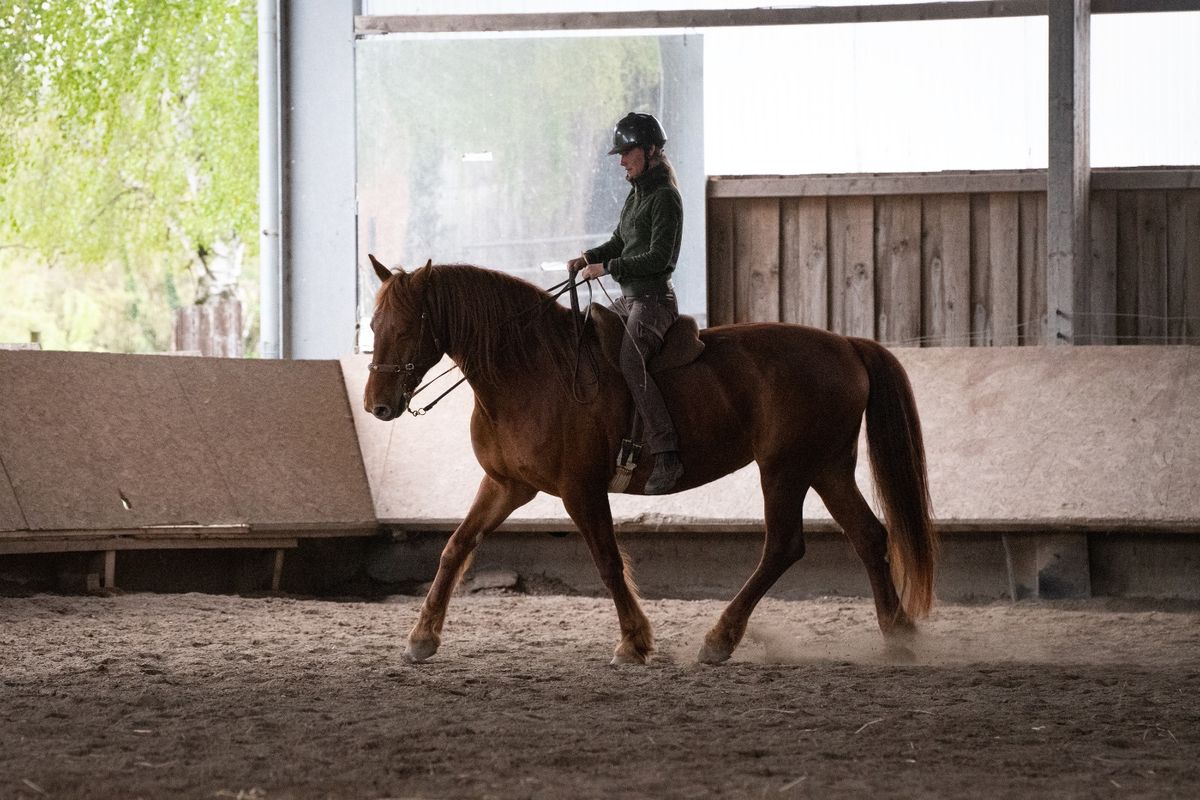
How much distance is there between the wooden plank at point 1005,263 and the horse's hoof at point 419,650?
5235 millimetres

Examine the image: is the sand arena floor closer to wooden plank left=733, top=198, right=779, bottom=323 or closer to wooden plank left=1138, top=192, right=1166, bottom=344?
wooden plank left=1138, top=192, right=1166, bottom=344

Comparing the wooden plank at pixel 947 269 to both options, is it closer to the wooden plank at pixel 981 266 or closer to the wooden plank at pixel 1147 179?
the wooden plank at pixel 981 266

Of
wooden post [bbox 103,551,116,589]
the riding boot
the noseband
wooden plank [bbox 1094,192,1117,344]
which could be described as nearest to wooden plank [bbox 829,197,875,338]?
wooden plank [bbox 1094,192,1117,344]

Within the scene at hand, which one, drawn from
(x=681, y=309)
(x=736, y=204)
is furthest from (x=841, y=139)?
(x=681, y=309)

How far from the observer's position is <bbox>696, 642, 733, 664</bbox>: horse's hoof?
582cm

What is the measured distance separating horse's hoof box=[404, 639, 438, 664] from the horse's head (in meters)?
0.97

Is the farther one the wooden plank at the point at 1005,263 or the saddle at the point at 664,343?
the wooden plank at the point at 1005,263

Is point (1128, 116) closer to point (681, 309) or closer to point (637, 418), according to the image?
point (681, 309)

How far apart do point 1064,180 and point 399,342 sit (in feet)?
16.5

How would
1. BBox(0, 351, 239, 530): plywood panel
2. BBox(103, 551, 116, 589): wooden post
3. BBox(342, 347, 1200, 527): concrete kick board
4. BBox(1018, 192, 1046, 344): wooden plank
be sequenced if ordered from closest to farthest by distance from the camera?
1. BBox(0, 351, 239, 530): plywood panel
2. BBox(103, 551, 116, 589): wooden post
3. BBox(342, 347, 1200, 527): concrete kick board
4. BBox(1018, 192, 1046, 344): wooden plank

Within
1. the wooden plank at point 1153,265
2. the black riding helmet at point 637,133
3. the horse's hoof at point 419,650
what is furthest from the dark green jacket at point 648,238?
the wooden plank at point 1153,265

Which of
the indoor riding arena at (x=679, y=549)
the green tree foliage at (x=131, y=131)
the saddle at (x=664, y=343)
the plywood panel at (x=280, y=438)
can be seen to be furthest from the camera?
the green tree foliage at (x=131, y=131)

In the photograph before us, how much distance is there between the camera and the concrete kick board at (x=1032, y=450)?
26.0 feet

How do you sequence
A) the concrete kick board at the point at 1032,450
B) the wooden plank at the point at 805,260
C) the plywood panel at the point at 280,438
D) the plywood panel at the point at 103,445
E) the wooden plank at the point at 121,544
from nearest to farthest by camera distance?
the wooden plank at the point at 121,544
the plywood panel at the point at 103,445
the concrete kick board at the point at 1032,450
the plywood panel at the point at 280,438
the wooden plank at the point at 805,260
